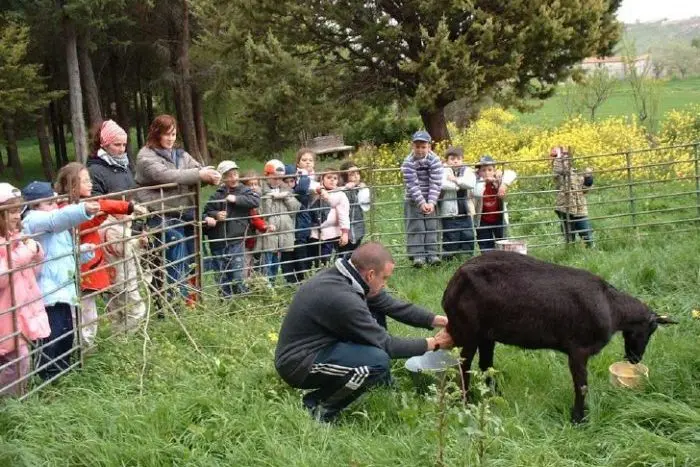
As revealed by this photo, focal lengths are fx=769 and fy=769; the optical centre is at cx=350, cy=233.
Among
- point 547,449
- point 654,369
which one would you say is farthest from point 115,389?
point 654,369

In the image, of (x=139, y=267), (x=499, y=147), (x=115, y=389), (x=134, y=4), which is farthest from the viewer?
(x=134, y=4)

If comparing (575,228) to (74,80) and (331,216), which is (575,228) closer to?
(331,216)

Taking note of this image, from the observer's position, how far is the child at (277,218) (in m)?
7.86

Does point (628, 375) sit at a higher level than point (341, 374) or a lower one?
lower

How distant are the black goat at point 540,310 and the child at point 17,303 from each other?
2.67 metres

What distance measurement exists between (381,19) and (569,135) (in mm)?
5114

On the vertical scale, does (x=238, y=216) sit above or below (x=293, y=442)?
above

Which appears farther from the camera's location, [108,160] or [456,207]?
[456,207]

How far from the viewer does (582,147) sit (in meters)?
16.1

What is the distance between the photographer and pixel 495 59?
1789cm

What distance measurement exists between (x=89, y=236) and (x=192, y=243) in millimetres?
1527

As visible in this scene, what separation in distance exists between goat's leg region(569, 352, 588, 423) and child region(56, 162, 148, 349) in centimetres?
333

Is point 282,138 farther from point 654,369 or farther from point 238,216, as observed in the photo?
point 654,369

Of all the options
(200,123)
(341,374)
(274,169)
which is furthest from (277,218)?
(200,123)
